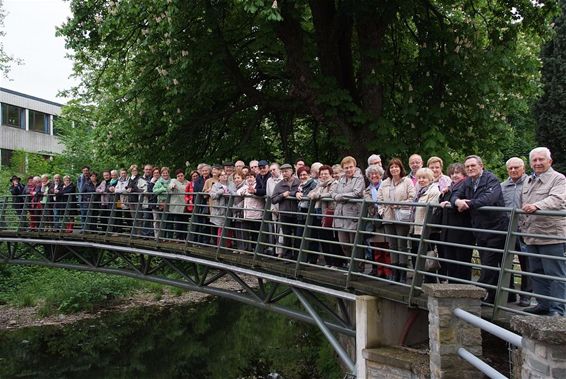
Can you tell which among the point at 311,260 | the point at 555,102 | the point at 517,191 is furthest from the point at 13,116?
the point at 517,191

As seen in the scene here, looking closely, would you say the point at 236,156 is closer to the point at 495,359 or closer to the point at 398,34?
the point at 398,34

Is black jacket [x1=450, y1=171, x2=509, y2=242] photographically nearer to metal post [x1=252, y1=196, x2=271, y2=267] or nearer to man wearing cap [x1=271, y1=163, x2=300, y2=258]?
man wearing cap [x1=271, y1=163, x2=300, y2=258]

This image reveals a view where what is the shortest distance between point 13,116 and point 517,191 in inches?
1398

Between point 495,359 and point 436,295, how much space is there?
1214 mm

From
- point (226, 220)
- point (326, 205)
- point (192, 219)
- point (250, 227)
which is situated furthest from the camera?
point (192, 219)

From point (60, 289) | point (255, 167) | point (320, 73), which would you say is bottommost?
point (60, 289)

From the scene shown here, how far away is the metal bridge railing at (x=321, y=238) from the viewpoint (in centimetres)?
549

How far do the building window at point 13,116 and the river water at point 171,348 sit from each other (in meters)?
20.1

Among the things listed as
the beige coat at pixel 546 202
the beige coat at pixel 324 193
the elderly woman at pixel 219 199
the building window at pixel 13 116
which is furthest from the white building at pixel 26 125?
the beige coat at pixel 546 202

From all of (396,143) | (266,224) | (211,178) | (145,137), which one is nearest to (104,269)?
(145,137)

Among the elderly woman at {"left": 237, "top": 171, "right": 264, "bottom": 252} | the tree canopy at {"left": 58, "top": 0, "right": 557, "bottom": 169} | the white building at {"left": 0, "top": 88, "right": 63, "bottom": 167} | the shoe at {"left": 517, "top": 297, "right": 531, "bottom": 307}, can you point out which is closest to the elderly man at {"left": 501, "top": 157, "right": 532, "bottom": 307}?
the shoe at {"left": 517, "top": 297, "right": 531, "bottom": 307}

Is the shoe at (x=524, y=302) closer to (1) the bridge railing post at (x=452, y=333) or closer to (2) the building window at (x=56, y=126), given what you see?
(1) the bridge railing post at (x=452, y=333)

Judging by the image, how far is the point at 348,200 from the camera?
24.1ft

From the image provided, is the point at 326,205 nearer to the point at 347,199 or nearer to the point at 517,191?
the point at 347,199
